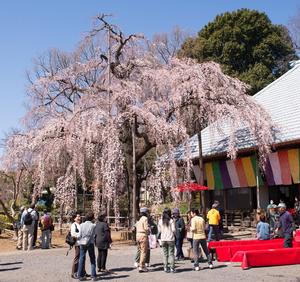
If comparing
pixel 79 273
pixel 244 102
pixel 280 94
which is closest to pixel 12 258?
pixel 79 273

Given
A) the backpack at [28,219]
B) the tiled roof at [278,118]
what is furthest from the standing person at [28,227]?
the tiled roof at [278,118]

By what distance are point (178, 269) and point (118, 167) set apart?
21.1ft

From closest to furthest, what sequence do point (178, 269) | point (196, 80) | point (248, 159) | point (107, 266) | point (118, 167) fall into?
point (178, 269)
point (107, 266)
point (118, 167)
point (196, 80)
point (248, 159)

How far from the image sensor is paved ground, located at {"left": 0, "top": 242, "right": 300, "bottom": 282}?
411 inches

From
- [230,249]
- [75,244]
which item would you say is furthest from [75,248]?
[230,249]

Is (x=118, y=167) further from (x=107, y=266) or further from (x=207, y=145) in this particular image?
(x=207, y=145)

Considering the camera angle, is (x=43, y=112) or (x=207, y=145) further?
(x=207, y=145)

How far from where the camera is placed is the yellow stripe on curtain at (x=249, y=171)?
863 inches

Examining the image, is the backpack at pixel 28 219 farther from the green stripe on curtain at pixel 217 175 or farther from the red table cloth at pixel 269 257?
the green stripe on curtain at pixel 217 175

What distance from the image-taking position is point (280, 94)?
2486 cm

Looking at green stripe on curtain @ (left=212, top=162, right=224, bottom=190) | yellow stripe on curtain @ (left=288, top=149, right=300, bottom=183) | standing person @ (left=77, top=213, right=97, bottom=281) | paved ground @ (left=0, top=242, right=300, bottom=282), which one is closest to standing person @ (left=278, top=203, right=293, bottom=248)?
paved ground @ (left=0, top=242, right=300, bottom=282)

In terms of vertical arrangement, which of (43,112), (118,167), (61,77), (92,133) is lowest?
(118,167)

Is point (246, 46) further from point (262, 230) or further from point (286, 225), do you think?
point (286, 225)

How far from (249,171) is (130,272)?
11.9 meters
